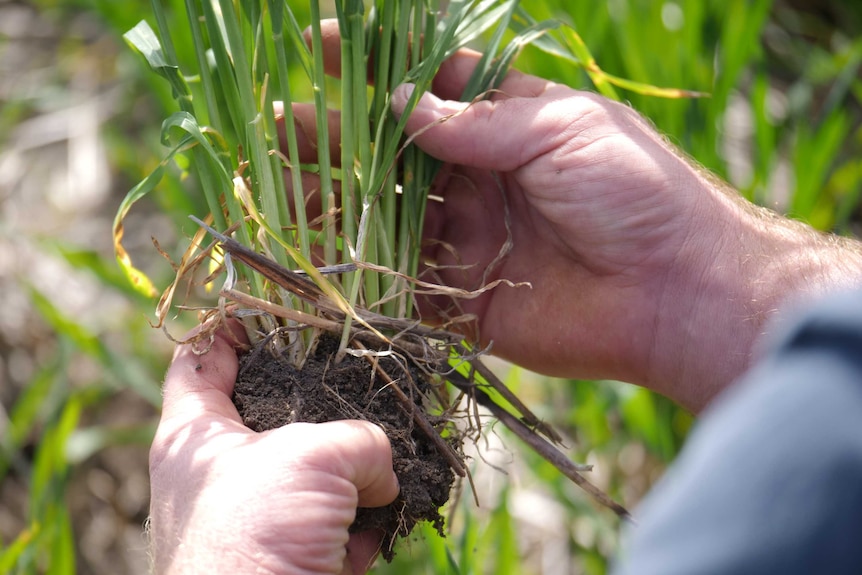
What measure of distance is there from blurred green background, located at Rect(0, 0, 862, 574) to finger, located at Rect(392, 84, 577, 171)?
1.43ft

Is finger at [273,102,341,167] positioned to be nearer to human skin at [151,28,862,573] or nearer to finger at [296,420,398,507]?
human skin at [151,28,862,573]

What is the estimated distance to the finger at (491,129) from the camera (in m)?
0.98

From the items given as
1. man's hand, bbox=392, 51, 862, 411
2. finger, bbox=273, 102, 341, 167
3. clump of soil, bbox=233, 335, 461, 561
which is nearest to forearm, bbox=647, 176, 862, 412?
man's hand, bbox=392, 51, 862, 411

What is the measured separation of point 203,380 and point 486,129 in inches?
18.5

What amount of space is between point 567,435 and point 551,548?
27 centimetres

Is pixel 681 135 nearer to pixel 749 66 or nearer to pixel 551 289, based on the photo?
pixel 551 289

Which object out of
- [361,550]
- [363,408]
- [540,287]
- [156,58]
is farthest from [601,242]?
→ [156,58]

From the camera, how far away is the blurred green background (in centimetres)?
149

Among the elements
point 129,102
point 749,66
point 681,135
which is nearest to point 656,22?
point 681,135

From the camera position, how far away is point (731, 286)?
1044 millimetres

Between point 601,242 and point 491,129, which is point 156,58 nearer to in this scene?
point 491,129

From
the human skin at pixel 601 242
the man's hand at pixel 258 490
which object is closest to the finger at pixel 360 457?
the man's hand at pixel 258 490

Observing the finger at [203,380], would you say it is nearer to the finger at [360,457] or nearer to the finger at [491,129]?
the finger at [360,457]

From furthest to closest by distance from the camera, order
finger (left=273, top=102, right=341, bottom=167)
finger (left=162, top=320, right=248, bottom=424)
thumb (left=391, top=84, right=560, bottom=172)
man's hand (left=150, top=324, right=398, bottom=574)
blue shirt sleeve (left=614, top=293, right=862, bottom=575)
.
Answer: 1. finger (left=273, top=102, right=341, bottom=167)
2. thumb (left=391, top=84, right=560, bottom=172)
3. finger (left=162, top=320, right=248, bottom=424)
4. man's hand (left=150, top=324, right=398, bottom=574)
5. blue shirt sleeve (left=614, top=293, right=862, bottom=575)
